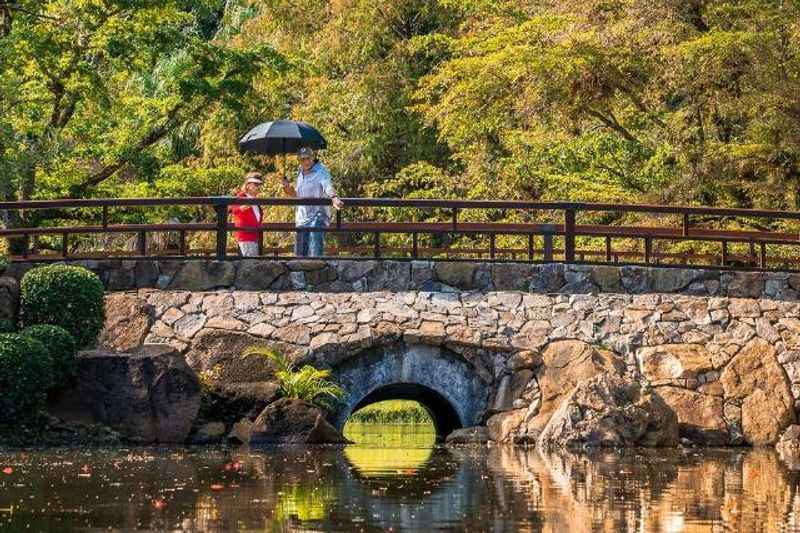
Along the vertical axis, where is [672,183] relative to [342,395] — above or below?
above

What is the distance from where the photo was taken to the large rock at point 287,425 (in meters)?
21.9

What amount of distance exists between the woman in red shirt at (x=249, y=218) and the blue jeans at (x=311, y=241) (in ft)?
2.00

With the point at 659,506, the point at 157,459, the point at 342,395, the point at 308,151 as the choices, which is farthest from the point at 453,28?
the point at 659,506

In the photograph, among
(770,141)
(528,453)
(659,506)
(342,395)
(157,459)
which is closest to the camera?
(659,506)

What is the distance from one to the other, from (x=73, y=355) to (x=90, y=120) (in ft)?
38.3

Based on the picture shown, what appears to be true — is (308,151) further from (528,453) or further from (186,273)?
(528,453)

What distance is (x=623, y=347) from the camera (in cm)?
2389

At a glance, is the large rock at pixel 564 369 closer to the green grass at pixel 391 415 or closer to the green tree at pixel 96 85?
the green tree at pixel 96 85

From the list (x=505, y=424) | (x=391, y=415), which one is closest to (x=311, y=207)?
(x=505, y=424)

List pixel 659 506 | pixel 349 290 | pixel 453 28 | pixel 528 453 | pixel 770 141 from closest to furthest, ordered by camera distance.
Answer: pixel 659 506 → pixel 528 453 → pixel 349 290 → pixel 770 141 → pixel 453 28

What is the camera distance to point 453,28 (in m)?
38.6

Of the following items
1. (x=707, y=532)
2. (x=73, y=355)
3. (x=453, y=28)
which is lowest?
(x=707, y=532)

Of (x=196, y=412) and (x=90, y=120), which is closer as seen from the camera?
(x=196, y=412)

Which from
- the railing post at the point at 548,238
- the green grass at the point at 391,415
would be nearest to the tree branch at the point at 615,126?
the green grass at the point at 391,415
